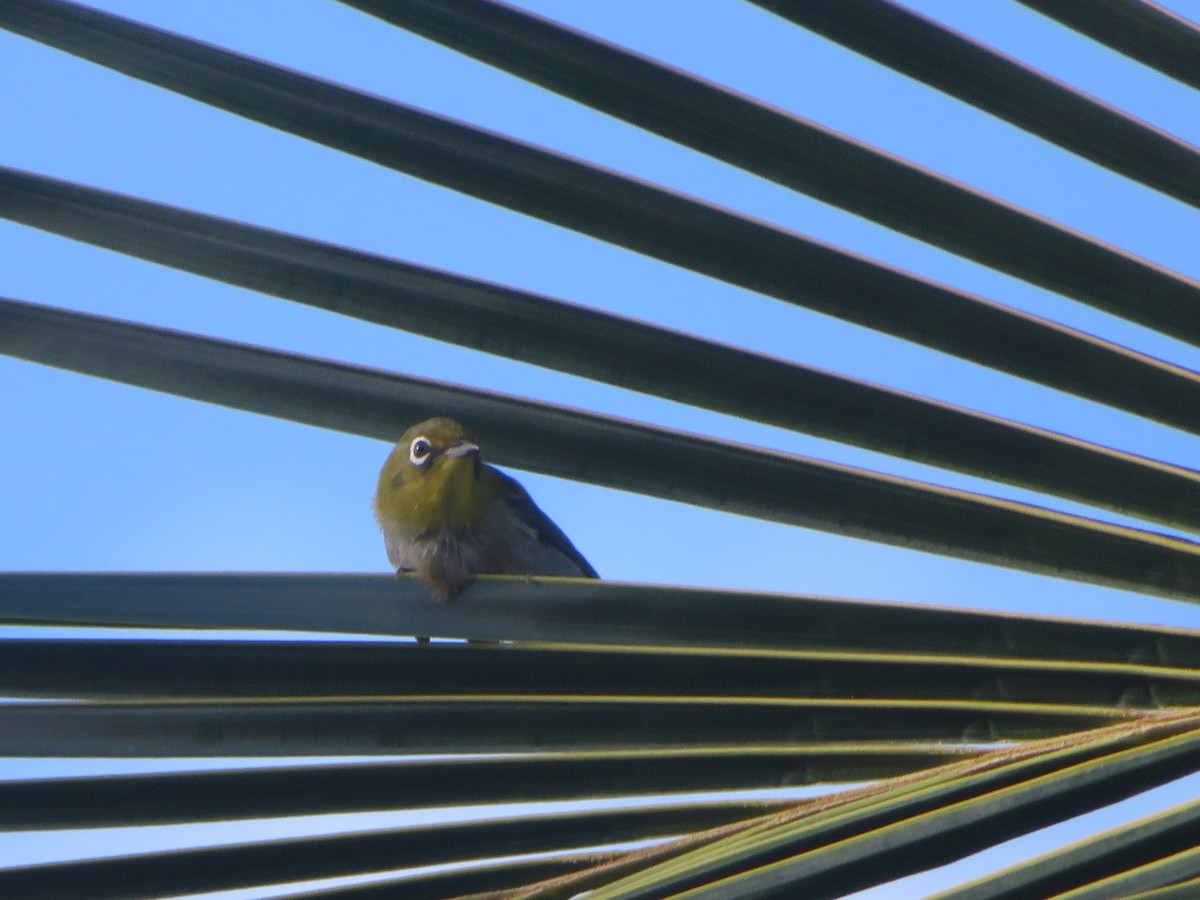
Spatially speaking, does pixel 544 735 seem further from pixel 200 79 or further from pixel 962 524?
pixel 200 79

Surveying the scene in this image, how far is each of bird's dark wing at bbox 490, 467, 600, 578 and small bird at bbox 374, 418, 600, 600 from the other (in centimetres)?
1

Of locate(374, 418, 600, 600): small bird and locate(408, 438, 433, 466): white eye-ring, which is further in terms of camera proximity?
locate(408, 438, 433, 466): white eye-ring

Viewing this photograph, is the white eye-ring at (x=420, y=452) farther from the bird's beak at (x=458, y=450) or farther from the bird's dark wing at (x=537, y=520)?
the bird's dark wing at (x=537, y=520)

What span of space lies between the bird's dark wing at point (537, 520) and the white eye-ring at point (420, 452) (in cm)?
67

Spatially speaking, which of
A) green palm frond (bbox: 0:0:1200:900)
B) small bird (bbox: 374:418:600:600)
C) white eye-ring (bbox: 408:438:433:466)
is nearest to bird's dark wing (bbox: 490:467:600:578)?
small bird (bbox: 374:418:600:600)

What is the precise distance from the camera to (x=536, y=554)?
17.9 feet

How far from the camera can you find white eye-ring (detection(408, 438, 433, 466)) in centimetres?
475

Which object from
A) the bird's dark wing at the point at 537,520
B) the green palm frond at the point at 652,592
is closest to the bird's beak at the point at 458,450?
the bird's dark wing at the point at 537,520

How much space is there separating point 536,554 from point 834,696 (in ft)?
13.3

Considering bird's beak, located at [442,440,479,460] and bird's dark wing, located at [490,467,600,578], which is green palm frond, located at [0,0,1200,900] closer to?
bird's beak, located at [442,440,479,460]

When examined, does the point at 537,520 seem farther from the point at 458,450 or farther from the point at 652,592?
the point at 652,592

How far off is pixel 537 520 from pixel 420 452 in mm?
1051

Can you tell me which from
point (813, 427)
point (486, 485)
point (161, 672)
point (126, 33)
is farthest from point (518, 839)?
point (486, 485)

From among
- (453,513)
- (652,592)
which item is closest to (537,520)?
(453,513)
